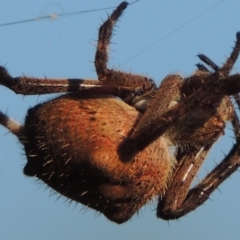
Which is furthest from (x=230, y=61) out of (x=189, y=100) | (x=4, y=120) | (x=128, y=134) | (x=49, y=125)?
(x=4, y=120)

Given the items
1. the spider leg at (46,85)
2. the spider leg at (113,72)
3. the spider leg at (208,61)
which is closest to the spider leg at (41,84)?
the spider leg at (46,85)

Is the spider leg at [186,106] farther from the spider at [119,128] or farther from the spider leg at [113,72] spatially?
the spider leg at [113,72]

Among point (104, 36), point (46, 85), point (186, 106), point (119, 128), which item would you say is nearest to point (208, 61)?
point (186, 106)

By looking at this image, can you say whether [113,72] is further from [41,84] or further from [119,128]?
[119,128]

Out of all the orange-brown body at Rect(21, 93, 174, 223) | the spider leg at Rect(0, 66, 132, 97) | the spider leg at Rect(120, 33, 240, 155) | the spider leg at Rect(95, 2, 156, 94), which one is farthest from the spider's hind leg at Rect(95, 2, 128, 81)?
the spider leg at Rect(120, 33, 240, 155)

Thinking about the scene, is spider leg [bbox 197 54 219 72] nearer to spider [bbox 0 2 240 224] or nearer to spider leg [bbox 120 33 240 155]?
spider [bbox 0 2 240 224]
